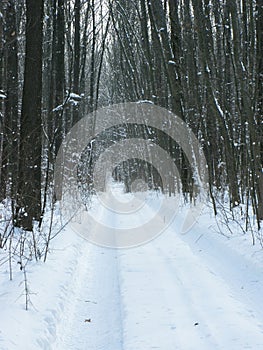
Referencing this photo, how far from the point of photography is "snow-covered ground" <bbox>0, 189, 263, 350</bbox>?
3688mm

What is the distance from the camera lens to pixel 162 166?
75.6 feet

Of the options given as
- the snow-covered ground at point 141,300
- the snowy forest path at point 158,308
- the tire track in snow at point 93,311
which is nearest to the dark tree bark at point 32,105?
the snow-covered ground at point 141,300

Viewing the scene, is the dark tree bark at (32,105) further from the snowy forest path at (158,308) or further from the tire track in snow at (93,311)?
the snowy forest path at (158,308)

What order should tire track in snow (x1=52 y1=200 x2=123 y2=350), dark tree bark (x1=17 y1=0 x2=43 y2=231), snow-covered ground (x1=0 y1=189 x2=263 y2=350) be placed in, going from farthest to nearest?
dark tree bark (x1=17 y1=0 x2=43 y2=231)
tire track in snow (x1=52 y1=200 x2=123 y2=350)
snow-covered ground (x1=0 y1=189 x2=263 y2=350)

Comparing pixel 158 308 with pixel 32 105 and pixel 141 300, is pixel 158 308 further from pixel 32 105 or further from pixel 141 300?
pixel 32 105

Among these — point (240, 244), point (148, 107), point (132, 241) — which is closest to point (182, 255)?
point (240, 244)

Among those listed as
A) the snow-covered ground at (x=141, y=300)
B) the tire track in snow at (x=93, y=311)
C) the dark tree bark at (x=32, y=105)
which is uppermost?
the dark tree bark at (x=32, y=105)

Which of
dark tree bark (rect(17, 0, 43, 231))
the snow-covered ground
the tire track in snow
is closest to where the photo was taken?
the snow-covered ground

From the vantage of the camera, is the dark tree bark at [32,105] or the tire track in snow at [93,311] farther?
the dark tree bark at [32,105]

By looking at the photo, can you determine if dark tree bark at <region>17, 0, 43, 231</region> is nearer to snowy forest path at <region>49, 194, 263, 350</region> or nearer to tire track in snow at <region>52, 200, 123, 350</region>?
tire track in snow at <region>52, 200, 123, 350</region>

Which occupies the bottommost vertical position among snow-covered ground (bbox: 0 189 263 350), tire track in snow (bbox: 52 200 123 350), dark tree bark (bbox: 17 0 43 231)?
tire track in snow (bbox: 52 200 123 350)

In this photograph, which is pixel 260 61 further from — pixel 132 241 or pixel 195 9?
pixel 132 241

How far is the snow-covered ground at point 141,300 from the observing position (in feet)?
12.1

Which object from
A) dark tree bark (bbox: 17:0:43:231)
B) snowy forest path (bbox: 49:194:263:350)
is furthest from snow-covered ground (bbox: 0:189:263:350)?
dark tree bark (bbox: 17:0:43:231)
